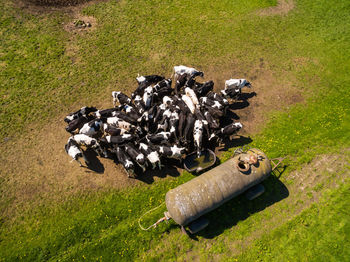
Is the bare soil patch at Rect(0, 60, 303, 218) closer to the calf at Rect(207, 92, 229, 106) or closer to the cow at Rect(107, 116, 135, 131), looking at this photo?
the calf at Rect(207, 92, 229, 106)

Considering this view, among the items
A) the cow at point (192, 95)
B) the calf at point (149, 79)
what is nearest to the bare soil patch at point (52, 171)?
the calf at point (149, 79)

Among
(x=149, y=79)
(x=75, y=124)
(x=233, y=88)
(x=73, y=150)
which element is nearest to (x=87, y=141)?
(x=73, y=150)

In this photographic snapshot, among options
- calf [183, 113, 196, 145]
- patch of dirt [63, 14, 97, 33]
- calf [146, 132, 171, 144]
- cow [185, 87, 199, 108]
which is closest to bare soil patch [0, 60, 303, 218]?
calf [146, 132, 171, 144]

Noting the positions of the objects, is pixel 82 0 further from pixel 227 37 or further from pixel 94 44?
pixel 227 37

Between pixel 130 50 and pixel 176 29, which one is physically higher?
pixel 176 29

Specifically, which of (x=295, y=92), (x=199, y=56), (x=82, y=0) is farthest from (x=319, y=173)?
(x=82, y=0)

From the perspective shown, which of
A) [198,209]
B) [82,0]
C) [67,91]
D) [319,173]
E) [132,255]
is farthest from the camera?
[82,0]

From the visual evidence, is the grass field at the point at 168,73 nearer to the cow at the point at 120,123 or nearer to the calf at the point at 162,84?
the calf at the point at 162,84
